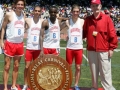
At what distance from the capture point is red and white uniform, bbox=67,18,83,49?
7609mm

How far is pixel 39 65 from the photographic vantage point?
22.9 feet

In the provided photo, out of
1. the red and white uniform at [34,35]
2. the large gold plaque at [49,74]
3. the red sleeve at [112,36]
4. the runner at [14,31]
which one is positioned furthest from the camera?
the red and white uniform at [34,35]

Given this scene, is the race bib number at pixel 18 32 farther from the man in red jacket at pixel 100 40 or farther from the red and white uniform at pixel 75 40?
the man in red jacket at pixel 100 40

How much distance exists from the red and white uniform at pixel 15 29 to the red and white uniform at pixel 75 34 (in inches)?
40.0

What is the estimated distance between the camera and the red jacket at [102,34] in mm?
6680

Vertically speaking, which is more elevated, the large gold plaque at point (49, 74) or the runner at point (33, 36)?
the runner at point (33, 36)

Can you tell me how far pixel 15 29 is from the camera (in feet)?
23.6

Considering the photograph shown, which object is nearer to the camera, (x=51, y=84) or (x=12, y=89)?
(x=51, y=84)

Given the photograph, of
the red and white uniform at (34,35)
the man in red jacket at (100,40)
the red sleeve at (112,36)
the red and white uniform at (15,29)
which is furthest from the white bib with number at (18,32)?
the red sleeve at (112,36)

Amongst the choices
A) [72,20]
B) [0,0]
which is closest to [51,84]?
[72,20]

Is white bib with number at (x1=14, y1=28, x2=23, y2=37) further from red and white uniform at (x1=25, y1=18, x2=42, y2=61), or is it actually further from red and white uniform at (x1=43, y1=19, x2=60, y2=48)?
red and white uniform at (x1=43, y1=19, x2=60, y2=48)

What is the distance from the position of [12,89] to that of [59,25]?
1583 mm

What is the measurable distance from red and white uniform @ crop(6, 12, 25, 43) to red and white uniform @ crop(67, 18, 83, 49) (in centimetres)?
102

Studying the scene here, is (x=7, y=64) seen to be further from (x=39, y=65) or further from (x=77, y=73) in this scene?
(x=77, y=73)
